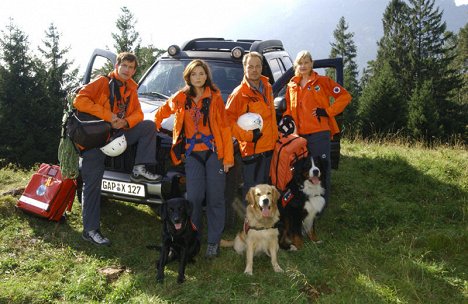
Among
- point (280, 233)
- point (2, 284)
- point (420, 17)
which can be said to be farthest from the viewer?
point (420, 17)

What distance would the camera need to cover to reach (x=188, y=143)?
4.50 metres

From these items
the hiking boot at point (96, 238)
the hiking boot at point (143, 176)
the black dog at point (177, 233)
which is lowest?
the hiking boot at point (96, 238)

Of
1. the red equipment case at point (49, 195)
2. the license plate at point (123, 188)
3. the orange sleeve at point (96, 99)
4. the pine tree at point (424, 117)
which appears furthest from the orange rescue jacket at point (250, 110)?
the pine tree at point (424, 117)

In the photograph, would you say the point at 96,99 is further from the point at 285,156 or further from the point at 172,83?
the point at 285,156

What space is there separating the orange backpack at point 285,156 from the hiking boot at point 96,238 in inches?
89.0

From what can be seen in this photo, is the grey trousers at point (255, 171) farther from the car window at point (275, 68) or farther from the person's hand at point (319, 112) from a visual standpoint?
the car window at point (275, 68)

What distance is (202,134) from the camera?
177 inches

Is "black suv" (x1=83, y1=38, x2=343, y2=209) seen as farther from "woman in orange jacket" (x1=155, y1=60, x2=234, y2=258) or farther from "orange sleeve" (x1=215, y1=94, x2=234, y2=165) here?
"orange sleeve" (x1=215, y1=94, x2=234, y2=165)

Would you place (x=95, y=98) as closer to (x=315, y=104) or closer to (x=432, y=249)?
(x=315, y=104)

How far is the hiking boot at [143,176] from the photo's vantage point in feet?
15.4

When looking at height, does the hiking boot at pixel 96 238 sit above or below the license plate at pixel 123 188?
below

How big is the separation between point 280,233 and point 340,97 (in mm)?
1900

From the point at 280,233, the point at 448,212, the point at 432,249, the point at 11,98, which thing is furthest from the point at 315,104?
the point at 11,98

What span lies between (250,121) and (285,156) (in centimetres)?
95
